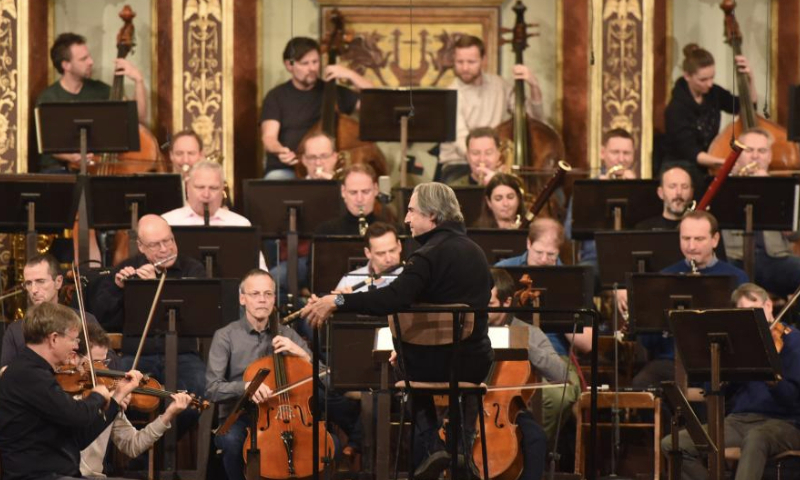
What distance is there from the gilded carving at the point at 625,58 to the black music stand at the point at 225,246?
3189mm

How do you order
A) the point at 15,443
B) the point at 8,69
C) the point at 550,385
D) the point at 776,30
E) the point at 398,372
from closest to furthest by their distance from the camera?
the point at 15,443 < the point at 398,372 < the point at 550,385 < the point at 8,69 < the point at 776,30

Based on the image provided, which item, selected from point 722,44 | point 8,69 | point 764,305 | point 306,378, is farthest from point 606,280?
point 8,69

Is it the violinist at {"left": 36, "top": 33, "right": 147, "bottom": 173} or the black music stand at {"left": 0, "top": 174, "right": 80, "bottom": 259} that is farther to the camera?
the violinist at {"left": 36, "top": 33, "right": 147, "bottom": 173}

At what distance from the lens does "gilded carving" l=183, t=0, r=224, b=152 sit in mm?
11078

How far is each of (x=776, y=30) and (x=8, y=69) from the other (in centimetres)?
526

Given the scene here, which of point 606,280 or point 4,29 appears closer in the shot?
point 606,280

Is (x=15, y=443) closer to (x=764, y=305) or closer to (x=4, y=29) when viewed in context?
(x=764, y=305)

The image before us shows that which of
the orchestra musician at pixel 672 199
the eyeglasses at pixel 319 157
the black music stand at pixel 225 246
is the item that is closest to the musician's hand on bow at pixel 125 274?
the black music stand at pixel 225 246

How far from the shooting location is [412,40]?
38.4ft

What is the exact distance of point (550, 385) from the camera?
304 inches

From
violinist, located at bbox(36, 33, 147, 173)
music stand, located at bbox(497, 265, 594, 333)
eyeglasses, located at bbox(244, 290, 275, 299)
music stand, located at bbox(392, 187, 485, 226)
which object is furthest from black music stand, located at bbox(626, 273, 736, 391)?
violinist, located at bbox(36, 33, 147, 173)

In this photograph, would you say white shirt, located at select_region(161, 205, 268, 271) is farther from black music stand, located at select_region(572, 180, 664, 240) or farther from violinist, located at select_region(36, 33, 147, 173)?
black music stand, located at select_region(572, 180, 664, 240)

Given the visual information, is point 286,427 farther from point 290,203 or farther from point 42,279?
point 290,203

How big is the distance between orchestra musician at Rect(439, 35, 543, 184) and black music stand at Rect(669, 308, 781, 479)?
3.41 m
